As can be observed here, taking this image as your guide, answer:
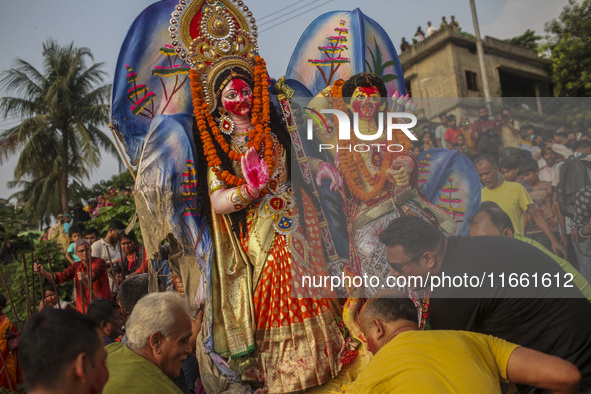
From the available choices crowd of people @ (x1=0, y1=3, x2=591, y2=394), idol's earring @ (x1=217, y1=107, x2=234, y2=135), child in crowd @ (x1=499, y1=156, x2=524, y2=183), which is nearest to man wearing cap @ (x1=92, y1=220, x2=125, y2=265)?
crowd of people @ (x1=0, y1=3, x2=591, y2=394)

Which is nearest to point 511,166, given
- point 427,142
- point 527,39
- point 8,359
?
point 427,142

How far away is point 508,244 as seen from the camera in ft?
8.77

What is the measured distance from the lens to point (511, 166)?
3.42m

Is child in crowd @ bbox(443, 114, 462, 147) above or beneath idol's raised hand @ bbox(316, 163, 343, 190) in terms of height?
above

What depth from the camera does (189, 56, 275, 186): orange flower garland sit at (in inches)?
144

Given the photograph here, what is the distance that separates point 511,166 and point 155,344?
247 centimetres

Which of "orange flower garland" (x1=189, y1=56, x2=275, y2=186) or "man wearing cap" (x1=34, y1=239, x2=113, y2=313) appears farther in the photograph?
"man wearing cap" (x1=34, y1=239, x2=113, y2=313)

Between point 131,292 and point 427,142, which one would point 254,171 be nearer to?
point 131,292

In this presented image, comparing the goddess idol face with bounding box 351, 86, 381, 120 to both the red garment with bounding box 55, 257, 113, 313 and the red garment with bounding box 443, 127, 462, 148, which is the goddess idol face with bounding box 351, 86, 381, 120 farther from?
the red garment with bounding box 55, 257, 113, 313

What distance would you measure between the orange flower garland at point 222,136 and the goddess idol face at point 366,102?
640mm

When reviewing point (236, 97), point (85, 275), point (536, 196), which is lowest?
point (85, 275)

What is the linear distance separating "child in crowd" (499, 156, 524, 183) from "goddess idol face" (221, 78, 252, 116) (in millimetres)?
1792

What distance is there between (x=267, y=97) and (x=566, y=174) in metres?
2.10

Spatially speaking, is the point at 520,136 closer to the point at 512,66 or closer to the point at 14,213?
the point at 14,213
